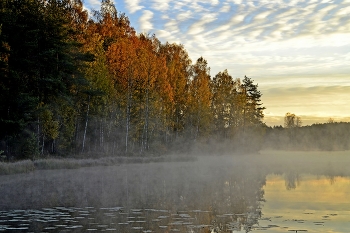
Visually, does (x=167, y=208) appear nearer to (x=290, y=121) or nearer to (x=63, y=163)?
(x=63, y=163)

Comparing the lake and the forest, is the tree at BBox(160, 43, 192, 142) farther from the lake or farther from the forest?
the lake

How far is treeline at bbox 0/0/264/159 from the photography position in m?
31.2

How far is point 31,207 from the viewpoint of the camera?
1260 centimetres

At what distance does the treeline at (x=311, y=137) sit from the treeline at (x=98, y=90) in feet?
132

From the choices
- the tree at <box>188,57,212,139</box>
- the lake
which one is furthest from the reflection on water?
the tree at <box>188,57,212,139</box>

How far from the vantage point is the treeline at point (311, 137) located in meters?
116

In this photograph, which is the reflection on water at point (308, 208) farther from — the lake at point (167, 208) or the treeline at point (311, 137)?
the treeline at point (311, 137)

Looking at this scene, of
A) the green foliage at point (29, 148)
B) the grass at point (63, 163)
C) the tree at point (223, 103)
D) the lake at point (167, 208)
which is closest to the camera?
the lake at point (167, 208)

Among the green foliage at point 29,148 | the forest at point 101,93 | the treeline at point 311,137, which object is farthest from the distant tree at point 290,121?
the green foliage at point 29,148

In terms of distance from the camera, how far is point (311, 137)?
126m

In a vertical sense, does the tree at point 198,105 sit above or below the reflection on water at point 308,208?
above

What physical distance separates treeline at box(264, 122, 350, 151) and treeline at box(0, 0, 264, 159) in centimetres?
4034

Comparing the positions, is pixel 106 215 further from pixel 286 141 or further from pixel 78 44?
pixel 286 141

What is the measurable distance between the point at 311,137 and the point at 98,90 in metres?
99.0
